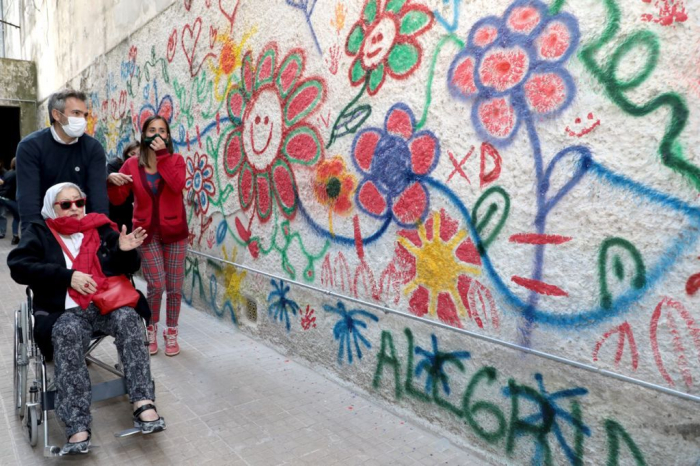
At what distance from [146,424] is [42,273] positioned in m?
0.98

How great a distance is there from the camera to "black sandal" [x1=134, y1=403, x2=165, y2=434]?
270cm

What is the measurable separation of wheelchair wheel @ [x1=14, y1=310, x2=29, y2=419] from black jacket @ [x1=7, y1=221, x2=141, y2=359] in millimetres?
248

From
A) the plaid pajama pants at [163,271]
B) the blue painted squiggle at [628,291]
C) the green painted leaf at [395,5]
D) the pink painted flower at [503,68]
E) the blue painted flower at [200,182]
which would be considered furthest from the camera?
the blue painted flower at [200,182]

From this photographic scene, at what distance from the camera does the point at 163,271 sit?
13.5ft

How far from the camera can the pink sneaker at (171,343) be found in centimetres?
415

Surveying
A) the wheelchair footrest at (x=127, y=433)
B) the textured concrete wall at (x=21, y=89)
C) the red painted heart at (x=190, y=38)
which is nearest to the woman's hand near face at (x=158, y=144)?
the red painted heart at (x=190, y=38)

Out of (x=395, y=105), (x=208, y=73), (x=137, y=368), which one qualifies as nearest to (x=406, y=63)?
(x=395, y=105)

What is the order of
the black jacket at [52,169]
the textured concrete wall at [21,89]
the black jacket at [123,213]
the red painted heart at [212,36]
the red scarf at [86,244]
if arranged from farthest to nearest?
the textured concrete wall at [21,89] < the red painted heart at [212,36] < the black jacket at [123,213] < the black jacket at [52,169] < the red scarf at [86,244]

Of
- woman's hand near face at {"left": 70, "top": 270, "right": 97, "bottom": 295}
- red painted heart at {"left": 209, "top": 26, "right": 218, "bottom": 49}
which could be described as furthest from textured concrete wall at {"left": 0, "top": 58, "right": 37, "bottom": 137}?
woman's hand near face at {"left": 70, "top": 270, "right": 97, "bottom": 295}

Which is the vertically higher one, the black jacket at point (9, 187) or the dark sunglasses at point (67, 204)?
the dark sunglasses at point (67, 204)

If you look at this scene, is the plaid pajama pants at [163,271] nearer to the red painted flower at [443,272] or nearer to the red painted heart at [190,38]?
the red painted flower at [443,272]

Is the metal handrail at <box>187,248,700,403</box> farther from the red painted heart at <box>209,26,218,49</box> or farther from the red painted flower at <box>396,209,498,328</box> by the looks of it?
the red painted heart at <box>209,26,218,49</box>

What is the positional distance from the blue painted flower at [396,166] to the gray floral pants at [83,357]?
1589 millimetres

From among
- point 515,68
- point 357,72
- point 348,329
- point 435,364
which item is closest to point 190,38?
point 357,72
